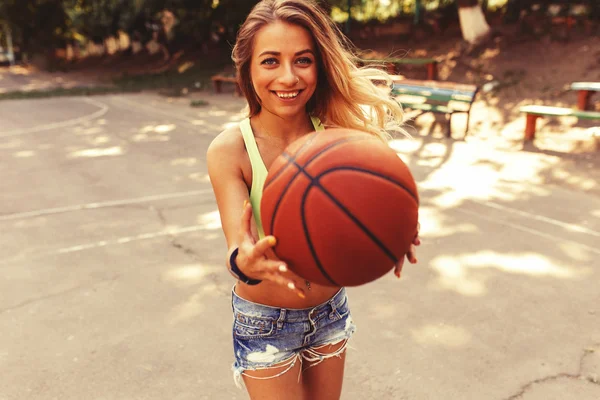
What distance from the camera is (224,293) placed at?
469 cm

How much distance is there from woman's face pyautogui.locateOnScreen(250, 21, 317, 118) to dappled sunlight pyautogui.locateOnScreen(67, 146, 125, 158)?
806 centimetres

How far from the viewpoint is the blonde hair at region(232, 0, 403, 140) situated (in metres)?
2.12

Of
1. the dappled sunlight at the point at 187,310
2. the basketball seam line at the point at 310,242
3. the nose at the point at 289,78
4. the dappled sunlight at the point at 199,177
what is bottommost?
the dappled sunlight at the point at 187,310

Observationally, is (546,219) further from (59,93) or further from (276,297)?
(59,93)

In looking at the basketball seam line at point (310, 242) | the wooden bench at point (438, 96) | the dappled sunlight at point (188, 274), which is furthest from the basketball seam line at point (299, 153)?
the wooden bench at point (438, 96)

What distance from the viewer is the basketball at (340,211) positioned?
5.68 feet

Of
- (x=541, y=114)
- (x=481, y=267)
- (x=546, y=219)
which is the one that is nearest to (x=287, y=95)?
(x=481, y=267)

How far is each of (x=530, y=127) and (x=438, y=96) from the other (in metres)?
2.15

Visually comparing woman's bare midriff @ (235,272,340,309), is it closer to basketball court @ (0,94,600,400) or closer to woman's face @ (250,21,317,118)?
woman's face @ (250,21,317,118)

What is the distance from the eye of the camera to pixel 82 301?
4.58 metres

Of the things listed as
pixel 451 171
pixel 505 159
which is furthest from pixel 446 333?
pixel 505 159

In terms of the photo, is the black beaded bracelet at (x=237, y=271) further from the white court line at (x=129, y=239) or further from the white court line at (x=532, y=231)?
the white court line at (x=532, y=231)

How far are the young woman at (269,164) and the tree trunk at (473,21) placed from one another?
14.1m

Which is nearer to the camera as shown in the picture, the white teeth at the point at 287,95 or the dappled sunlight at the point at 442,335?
the white teeth at the point at 287,95
